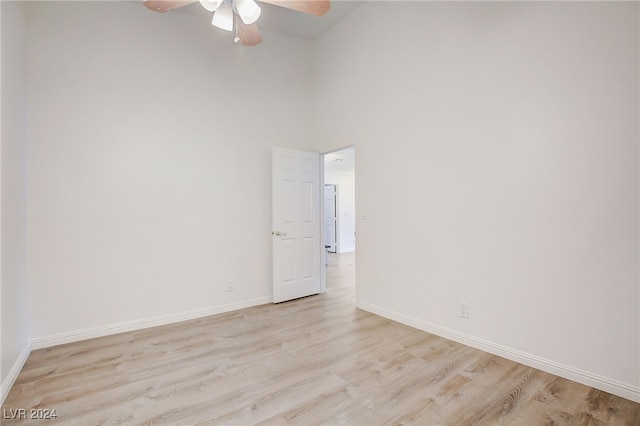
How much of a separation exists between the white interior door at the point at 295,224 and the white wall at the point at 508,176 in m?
0.85

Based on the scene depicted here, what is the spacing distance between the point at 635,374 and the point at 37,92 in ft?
16.5

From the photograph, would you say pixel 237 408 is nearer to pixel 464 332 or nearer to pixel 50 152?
pixel 464 332

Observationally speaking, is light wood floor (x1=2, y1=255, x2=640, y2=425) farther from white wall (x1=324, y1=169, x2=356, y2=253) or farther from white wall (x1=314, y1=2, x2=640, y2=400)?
white wall (x1=324, y1=169, x2=356, y2=253)

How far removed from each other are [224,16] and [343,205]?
738cm

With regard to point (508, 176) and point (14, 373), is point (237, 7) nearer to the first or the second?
point (508, 176)

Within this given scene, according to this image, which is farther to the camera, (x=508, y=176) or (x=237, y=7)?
(x=508, y=176)

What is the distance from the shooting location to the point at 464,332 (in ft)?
9.09

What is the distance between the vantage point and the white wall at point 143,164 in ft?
9.27

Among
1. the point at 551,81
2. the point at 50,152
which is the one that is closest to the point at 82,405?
the point at 50,152

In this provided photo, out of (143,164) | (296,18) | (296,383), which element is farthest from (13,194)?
(296,18)

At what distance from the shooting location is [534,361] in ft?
7.63

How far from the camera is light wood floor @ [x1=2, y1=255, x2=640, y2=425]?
1800mm

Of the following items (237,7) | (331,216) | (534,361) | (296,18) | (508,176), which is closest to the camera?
(237,7)

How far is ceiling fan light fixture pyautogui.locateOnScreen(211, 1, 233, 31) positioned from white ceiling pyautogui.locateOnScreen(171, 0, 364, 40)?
143cm
